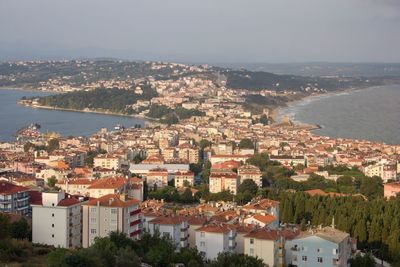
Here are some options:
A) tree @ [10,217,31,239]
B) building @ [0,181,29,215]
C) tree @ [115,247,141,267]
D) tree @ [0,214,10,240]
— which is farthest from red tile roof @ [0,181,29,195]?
tree @ [115,247,141,267]

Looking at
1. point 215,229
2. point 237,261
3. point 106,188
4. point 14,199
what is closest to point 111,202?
point 215,229

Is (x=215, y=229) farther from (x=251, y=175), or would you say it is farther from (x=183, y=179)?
(x=183, y=179)

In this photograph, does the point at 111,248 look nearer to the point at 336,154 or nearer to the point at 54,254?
the point at 54,254

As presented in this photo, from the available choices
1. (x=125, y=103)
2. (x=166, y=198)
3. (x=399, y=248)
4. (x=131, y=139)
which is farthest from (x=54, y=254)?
(x=125, y=103)

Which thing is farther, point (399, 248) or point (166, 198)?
point (166, 198)

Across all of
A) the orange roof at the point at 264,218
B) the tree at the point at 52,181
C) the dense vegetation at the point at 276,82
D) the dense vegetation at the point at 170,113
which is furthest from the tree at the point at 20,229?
the dense vegetation at the point at 276,82

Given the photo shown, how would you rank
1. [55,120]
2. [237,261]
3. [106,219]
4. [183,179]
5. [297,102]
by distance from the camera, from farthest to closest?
1. [297,102]
2. [55,120]
3. [183,179]
4. [106,219]
5. [237,261]

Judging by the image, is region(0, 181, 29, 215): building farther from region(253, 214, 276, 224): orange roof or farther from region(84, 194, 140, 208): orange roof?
region(253, 214, 276, 224): orange roof

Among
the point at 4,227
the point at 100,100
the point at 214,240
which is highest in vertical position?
the point at 4,227
